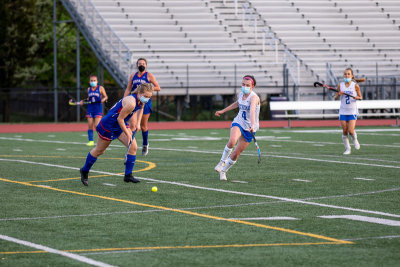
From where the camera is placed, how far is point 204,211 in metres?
10.1

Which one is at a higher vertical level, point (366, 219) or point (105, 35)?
point (105, 35)

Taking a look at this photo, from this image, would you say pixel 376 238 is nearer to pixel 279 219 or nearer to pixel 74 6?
pixel 279 219

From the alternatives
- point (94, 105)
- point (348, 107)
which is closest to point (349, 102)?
point (348, 107)

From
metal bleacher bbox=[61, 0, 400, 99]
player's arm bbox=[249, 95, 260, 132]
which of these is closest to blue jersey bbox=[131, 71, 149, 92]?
player's arm bbox=[249, 95, 260, 132]

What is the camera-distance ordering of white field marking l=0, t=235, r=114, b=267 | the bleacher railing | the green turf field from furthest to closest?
1. the bleacher railing
2. the green turf field
3. white field marking l=0, t=235, r=114, b=267

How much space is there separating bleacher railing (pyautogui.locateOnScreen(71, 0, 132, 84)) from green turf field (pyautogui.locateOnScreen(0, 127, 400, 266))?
63.6 ft

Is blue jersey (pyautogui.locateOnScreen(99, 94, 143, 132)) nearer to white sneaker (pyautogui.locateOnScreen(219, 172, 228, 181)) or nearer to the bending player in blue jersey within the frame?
the bending player in blue jersey

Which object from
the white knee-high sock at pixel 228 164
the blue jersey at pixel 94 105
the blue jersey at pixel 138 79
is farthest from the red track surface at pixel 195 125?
the white knee-high sock at pixel 228 164

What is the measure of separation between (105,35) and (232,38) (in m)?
6.51

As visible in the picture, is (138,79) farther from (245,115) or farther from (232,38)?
(232,38)

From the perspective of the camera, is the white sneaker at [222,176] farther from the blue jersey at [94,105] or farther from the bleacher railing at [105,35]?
the bleacher railing at [105,35]

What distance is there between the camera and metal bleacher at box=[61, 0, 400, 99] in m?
38.9

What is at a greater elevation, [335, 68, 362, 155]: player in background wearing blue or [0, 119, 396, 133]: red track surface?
[335, 68, 362, 155]: player in background wearing blue

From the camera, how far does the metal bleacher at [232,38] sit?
38906mm
